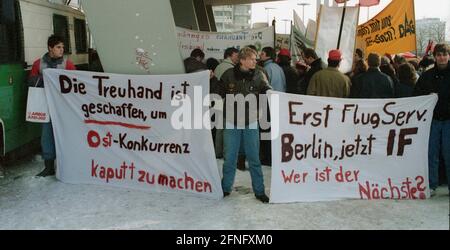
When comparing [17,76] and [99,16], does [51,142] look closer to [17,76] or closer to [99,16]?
[17,76]

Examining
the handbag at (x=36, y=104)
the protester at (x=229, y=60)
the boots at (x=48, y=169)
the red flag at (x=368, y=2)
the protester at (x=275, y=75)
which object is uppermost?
the red flag at (x=368, y=2)

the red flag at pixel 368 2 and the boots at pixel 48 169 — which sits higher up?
the red flag at pixel 368 2

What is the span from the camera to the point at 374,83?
6.58 metres

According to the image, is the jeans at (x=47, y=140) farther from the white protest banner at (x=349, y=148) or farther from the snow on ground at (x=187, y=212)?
the white protest banner at (x=349, y=148)

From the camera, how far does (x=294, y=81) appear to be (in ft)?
26.5

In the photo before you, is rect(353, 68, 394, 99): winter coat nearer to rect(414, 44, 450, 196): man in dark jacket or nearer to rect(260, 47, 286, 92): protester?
rect(414, 44, 450, 196): man in dark jacket

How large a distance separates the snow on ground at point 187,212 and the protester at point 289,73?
2.65 meters

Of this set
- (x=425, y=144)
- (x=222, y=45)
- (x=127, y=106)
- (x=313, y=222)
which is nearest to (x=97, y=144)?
(x=127, y=106)

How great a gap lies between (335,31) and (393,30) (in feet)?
Answer: 7.19

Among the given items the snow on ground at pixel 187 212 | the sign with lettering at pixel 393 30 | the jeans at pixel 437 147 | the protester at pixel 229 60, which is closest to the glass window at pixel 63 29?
the protester at pixel 229 60

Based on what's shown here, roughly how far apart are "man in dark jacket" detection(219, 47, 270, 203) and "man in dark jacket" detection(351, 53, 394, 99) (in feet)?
5.79

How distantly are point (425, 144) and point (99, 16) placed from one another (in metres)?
4.51

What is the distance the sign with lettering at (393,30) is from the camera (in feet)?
29.7

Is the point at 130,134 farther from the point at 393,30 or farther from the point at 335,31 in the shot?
the point at 393,30
